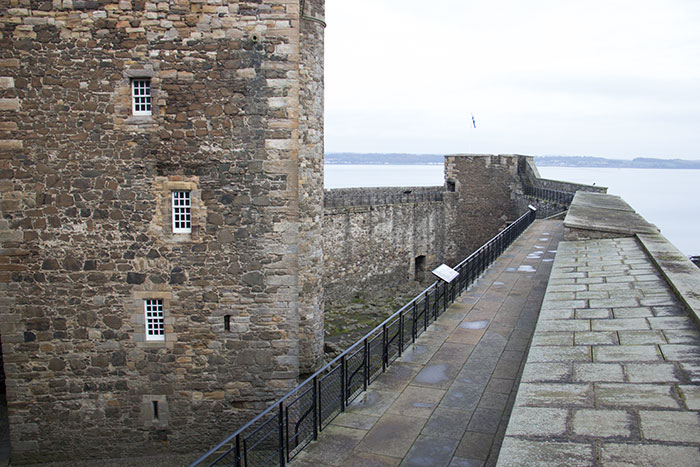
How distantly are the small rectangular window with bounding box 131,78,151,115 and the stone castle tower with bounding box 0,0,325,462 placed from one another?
0.07 feet

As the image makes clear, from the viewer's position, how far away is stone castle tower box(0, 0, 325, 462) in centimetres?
910

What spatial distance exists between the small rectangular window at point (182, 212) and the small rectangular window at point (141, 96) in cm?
141

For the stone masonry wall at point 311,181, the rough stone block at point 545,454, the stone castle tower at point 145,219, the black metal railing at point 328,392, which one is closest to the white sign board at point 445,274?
the black metal railing at point 328,392

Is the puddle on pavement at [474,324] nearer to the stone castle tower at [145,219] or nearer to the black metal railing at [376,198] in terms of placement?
the stone castle tower at [145,219]

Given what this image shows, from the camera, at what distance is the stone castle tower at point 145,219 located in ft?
29.9

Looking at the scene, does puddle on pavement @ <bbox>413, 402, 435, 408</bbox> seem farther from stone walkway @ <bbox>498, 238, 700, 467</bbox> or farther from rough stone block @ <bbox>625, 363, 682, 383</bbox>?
rough stone block @ <bbox>625, 363, 682, 383</bbox>

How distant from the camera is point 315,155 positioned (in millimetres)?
13031

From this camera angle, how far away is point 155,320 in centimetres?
971

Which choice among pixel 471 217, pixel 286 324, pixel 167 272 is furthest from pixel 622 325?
pixel 471 217

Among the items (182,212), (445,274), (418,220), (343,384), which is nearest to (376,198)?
(418,220)

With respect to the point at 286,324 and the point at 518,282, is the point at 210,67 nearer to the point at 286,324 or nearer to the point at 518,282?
the point at 286,324

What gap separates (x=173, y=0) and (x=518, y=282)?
29.7 feet

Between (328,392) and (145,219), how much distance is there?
14.5 ft

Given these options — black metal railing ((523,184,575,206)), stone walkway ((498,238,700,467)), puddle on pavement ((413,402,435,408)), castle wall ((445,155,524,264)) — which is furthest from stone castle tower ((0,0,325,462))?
castle wall ((445,155,524,264))
